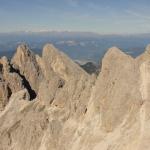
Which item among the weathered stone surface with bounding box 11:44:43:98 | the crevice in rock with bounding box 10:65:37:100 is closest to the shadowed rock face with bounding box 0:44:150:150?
the crevice in rock with bounding box 10:65:37:100

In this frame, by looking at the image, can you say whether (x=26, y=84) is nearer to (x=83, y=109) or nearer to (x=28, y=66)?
(x=28, y=66)

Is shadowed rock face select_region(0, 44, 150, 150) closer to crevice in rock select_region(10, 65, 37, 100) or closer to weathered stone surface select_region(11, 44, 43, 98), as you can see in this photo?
crevice in rock select_region(10, 65, 37, 100)

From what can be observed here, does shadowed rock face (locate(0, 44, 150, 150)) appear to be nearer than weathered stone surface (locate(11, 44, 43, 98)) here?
Yes

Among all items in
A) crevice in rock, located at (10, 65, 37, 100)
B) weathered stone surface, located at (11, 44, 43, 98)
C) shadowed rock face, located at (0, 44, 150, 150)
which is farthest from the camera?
weathered stone surface, located at (11, 44, 43, 98)

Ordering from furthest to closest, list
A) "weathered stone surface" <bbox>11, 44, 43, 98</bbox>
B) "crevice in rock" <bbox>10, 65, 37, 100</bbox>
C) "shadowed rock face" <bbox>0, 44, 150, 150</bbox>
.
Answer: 1. "weathered stone surface" <bbox>11, 44, 43, 98</bbox>
2. "crevice in rock" <bbox>10, 65, 37, 100</bbox>
3. "shadowed rock face" <bbox>0, 44, 150, 150</bbox>

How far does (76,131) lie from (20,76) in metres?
36.7

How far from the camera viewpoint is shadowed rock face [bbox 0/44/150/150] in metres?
50.7

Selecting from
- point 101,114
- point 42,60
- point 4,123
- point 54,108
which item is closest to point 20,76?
point 42,60

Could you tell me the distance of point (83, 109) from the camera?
62375 mm

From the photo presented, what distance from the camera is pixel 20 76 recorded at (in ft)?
308

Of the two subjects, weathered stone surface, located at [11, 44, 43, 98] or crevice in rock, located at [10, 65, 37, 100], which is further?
weathered stone surface, located at [11, 44, 43, 98]

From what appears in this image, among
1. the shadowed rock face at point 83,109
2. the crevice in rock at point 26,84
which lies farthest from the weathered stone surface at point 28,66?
the shadowed rock face at point 83,109

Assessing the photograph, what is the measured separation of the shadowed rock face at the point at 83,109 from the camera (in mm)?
50656

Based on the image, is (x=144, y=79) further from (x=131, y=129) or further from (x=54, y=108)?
(x=54, y=108)
